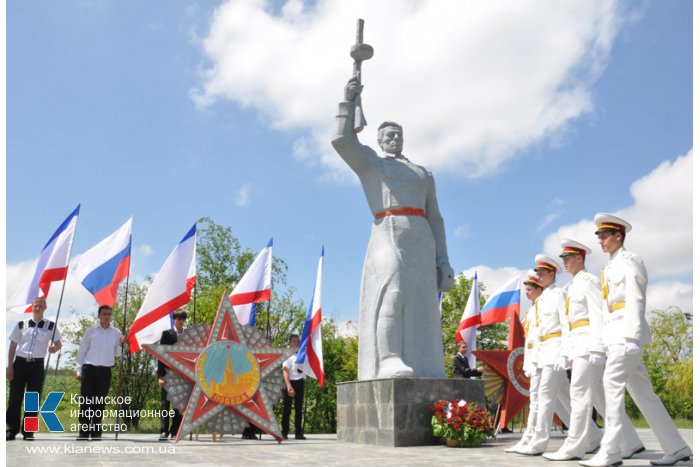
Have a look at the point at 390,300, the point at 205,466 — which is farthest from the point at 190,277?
the point at 205,466

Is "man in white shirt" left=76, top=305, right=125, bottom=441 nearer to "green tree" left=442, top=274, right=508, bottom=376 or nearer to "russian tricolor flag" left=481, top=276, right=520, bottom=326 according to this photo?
"russian tricolor flag" left=481, top=276, right=520, bottom=326

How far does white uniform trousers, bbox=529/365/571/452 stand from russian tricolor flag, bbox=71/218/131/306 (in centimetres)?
597

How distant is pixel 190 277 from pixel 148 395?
1744cm

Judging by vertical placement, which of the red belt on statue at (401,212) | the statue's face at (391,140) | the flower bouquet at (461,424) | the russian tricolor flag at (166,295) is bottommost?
the flower bouquet at (461,424)

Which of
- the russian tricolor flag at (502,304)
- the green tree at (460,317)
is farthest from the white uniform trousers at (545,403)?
the green tree at (460,317)

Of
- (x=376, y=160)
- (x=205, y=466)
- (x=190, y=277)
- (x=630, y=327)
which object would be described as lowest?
(x=205, y=466)

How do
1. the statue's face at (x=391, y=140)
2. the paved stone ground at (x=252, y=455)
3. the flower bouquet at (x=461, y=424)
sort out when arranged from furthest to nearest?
the statue's face at (x=391, y=140)
the flower bouquet at (x=461, y=424)
the paved stone ground at (x=252, y=455)

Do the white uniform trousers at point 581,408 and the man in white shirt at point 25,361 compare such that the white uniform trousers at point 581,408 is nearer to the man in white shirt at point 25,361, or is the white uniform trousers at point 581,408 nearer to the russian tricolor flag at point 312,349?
the russian tricolor flag at point 312,349

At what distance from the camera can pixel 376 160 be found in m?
9.18

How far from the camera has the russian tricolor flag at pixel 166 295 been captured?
9.69 metres

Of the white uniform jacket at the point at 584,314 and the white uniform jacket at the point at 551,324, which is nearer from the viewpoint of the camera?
the white uniform jacket at the point at 584,314

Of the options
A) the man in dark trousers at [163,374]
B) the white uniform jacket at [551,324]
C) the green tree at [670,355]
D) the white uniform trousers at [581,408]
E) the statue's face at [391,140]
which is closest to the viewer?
the white uniform trousers at [581,408]

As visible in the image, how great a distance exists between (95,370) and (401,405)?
4.10 m

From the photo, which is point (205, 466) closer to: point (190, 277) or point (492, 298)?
point (190, 277)
